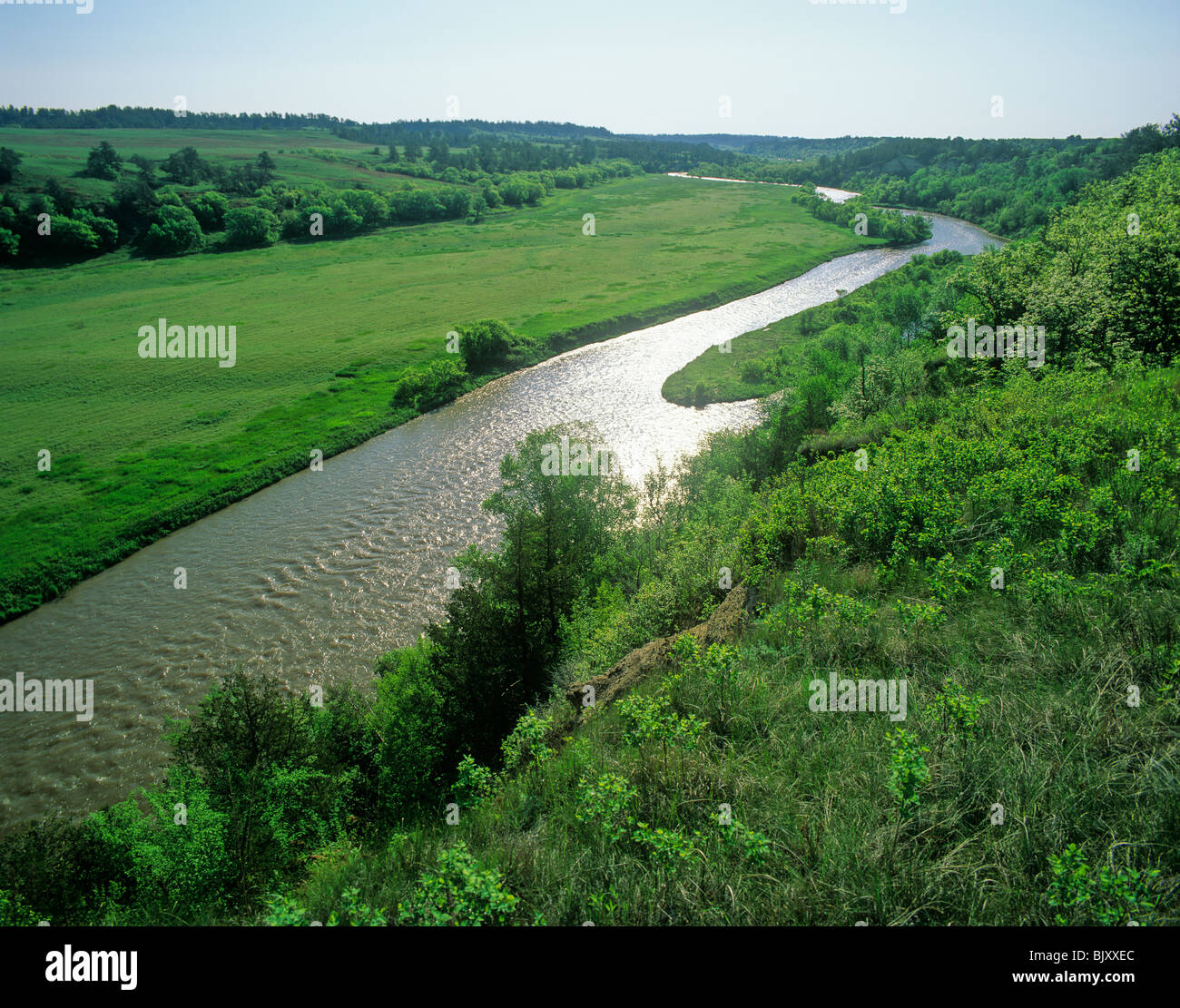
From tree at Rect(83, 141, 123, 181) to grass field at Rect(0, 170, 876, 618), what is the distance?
42.5m

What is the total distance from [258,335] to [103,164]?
325ft

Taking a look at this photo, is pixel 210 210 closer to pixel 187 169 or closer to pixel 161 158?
pixel 187 169

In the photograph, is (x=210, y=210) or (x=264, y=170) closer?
(x=210, y=210)

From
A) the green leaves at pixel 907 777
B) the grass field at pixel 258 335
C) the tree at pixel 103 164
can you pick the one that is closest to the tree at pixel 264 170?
the tree at pixel 103 164

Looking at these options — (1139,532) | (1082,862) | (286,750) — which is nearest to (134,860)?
(286,750)

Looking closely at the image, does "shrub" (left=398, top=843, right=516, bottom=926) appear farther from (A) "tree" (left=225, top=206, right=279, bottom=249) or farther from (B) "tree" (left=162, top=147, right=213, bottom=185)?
(B) "tree" (left=162, top=147, right=213, bottom=185)

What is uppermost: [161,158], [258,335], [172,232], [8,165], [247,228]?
[161,158]

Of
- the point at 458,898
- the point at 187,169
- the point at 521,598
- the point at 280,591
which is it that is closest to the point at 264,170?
the point at 187,169

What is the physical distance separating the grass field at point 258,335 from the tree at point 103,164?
42492 mm

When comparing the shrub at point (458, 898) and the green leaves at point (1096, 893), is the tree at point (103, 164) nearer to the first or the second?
the shrub at point (458, 898)

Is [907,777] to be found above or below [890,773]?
above

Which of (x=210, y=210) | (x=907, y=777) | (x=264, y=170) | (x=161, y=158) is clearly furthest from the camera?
(x=161, y=158)

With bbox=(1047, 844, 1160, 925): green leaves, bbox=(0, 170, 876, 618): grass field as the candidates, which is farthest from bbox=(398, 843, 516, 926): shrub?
bbox=(0, 170, 876, 618): grass field

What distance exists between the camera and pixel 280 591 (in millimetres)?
30844
